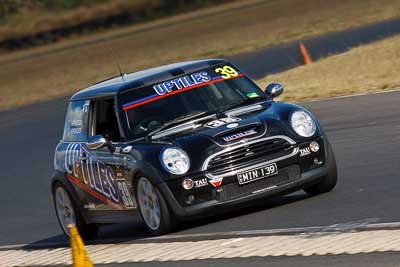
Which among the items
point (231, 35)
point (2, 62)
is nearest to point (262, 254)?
point (231, 35)

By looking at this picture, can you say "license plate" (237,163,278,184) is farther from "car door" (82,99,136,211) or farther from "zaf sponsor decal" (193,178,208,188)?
"car door" (82,99,136,211)

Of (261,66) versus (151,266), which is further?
(261,66)

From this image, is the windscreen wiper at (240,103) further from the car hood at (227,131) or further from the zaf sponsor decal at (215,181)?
the zaf sponsor decal at (215,181)

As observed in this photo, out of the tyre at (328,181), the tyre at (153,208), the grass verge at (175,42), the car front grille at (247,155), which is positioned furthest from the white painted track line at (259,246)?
the grass verge at (175,42)

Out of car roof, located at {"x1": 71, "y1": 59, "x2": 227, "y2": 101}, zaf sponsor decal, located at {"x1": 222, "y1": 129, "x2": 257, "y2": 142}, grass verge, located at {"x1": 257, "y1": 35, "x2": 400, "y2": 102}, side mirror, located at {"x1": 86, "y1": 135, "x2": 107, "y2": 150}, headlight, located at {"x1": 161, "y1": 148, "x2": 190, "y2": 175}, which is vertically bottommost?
grass verge, located at {"x1": 257, "y1": 35, "x2": 400, "y2": 102}

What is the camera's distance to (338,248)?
7.89 m

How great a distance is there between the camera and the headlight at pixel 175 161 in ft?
32.3

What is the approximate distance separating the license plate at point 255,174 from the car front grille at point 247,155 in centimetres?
7

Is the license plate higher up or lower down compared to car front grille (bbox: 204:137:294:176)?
lower down

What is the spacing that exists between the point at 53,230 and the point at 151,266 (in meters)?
4.19

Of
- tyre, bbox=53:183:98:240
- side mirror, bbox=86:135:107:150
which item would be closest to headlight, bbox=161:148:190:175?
side mirror, bbox=86:135:107:150

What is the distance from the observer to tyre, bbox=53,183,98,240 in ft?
38.0

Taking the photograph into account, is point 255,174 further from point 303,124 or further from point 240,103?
point 240,103

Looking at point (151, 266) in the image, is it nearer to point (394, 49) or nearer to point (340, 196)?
point (340, 196)
